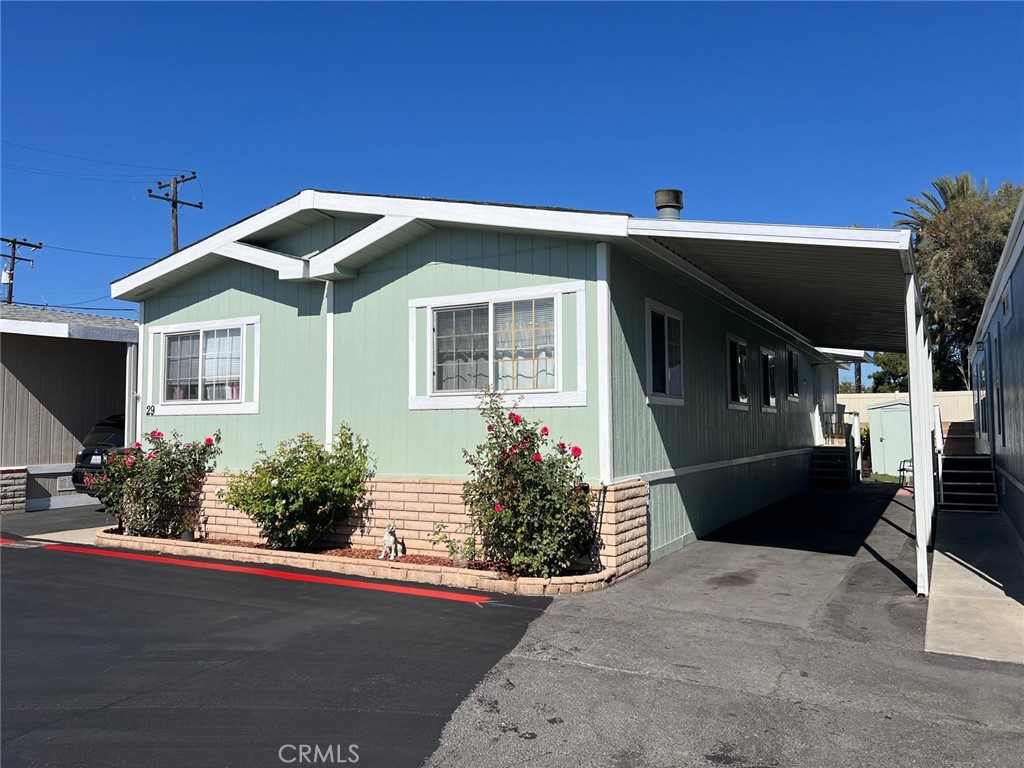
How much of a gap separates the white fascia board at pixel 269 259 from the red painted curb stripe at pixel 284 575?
3.77 metres

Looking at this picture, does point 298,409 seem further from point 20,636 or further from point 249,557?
point 20,636

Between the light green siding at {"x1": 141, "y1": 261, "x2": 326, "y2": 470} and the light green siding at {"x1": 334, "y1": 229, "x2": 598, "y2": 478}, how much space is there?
465 mm

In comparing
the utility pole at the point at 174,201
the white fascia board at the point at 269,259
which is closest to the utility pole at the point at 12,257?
the utility pole at the point at 174,201

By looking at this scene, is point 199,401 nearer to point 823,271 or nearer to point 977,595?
point 823,271

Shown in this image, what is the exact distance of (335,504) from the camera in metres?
9.13

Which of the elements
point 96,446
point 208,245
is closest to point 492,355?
point 208,245

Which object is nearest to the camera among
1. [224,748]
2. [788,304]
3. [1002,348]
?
[224,748]

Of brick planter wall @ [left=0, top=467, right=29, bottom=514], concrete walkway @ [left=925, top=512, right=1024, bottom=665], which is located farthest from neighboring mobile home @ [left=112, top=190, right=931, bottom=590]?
brick planter wall @ [left=0, top=467, right=29, bottom=514]

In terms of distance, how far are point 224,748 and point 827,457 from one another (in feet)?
55.7

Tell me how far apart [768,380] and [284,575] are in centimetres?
1038

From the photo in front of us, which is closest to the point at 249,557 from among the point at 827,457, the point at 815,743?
the point at 815,743

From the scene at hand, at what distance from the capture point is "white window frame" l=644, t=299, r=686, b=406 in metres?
9.07

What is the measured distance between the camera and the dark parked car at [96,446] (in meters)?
13.9

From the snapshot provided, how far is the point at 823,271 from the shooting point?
859 centimetres
